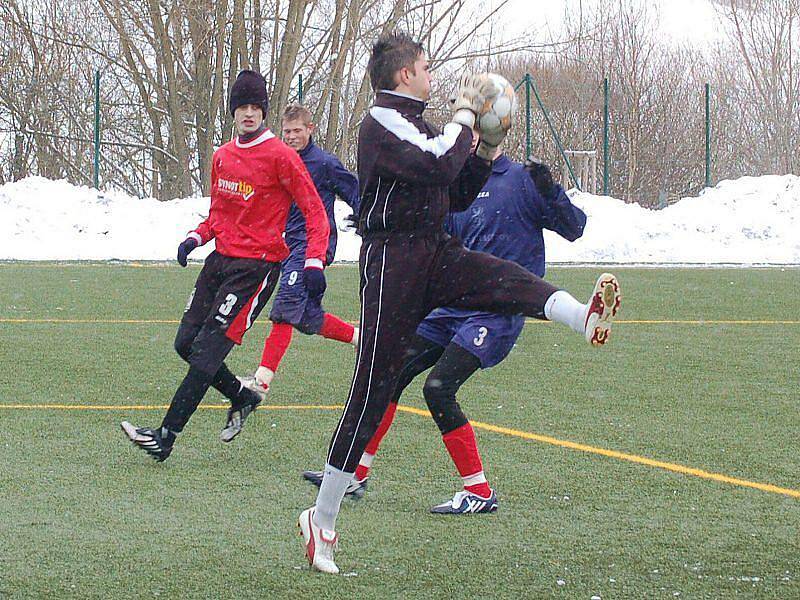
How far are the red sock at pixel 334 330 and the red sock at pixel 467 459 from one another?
3.43 metres

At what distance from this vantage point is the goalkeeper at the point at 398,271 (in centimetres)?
442

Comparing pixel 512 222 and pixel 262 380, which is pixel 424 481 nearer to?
pixel 512 222

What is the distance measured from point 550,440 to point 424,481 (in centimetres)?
117

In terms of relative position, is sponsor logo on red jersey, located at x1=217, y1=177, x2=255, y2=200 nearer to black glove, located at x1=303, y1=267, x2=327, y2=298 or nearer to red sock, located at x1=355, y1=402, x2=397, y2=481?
black glove, located at x1=303, y1=267, x2=327, y2=298

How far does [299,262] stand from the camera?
28.8 ft

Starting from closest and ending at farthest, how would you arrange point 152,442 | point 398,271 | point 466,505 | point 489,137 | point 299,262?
point 398,271
point 489,137
point 466,505
point 152,442
point 299,262

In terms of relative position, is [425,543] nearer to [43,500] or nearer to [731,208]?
[43,500]

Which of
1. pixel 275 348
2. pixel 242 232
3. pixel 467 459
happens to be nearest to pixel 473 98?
pixel 467 459

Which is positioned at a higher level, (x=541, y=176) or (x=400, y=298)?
(x=541, y=176)

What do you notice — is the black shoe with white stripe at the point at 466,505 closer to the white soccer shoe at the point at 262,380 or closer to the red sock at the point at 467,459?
the red sock at the point at 467,459

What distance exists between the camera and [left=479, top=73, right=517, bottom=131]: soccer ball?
4.67 metres

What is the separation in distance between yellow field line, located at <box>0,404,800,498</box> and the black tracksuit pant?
1.84m

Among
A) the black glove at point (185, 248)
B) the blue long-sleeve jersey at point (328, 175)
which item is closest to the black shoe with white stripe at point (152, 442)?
the black glove at point (185, 248)

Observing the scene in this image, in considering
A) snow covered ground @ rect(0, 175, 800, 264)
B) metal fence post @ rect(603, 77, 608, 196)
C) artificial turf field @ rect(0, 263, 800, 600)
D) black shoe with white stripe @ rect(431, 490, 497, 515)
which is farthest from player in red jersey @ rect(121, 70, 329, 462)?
metal fence post @ rect(603, 77, 608, 196)
